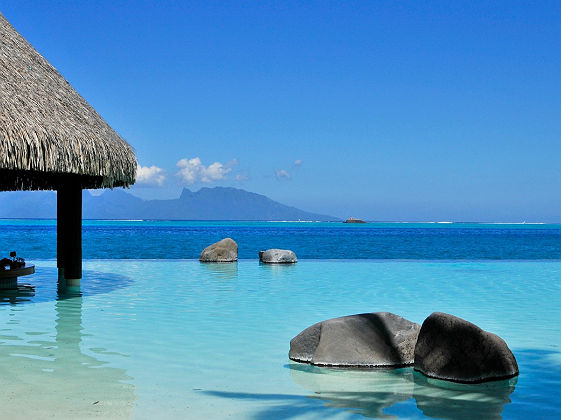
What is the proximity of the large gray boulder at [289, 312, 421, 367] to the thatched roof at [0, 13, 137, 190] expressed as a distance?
417cm

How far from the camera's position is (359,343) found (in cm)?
560

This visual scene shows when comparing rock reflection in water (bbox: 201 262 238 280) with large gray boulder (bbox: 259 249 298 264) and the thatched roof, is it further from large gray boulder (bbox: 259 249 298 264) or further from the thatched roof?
the thatched roof

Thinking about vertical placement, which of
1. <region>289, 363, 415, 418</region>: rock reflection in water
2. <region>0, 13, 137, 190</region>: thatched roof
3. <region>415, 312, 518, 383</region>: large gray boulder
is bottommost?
<region>289, 363, 415, 418</region>: rock reflection in water

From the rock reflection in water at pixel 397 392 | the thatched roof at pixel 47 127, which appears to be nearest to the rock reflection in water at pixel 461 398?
the rock reflection in water at pixel 397 392

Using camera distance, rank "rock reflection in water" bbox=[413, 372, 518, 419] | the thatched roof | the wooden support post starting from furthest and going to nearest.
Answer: the wooden support post
the thatched roof
"rock reflection in water" bbox=[413, 372, 518, 419]

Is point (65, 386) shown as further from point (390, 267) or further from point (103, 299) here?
point (390, 267)

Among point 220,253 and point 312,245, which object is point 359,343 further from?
point 312,245

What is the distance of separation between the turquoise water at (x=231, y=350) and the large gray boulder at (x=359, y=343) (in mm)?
147

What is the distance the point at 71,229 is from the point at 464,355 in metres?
7.31

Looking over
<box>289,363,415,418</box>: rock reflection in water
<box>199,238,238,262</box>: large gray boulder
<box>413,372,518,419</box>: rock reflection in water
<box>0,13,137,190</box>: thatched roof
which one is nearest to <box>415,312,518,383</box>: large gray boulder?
<box>413,372,518,419</box>: rock reflection in water

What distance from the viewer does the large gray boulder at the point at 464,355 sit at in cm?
505

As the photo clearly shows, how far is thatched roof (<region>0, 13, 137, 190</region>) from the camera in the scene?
7.93 meters

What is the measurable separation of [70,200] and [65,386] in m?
6.37

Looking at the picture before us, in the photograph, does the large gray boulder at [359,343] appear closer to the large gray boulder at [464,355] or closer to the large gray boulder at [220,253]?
the large gray boulder at [464,355]
